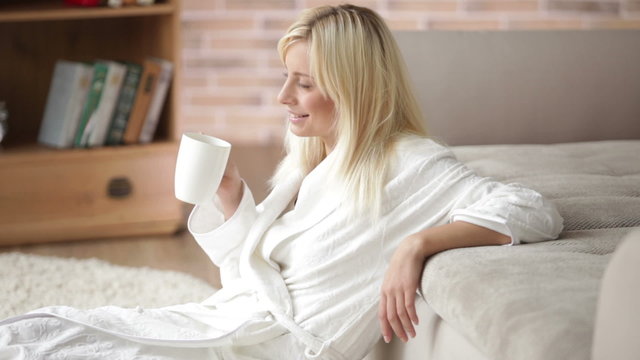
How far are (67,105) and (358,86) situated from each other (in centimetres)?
168

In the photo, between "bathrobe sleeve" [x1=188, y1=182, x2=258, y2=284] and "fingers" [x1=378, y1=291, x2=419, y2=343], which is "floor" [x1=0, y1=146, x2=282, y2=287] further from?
"fingers" [x1=378, y1=291, x2=419, y2=343]

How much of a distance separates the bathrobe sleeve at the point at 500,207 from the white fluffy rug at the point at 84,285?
1120 millimetres

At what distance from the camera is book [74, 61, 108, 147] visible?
2.96 meters

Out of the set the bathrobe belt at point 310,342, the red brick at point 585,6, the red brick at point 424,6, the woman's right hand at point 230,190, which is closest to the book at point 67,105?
the woman's right hand at point 230,190

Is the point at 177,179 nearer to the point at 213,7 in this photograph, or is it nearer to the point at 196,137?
the point at 196,137

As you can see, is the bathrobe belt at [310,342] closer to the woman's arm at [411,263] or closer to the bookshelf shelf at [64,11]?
the woman's arm at [411,263]

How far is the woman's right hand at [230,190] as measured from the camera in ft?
5.49

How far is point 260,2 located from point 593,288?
3.00m

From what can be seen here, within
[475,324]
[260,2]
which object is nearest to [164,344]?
[475,324]

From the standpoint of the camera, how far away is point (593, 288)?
3.85ft

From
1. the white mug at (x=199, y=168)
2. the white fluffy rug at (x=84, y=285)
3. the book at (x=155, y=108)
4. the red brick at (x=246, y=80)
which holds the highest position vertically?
the white mug at (x=199, y=168)

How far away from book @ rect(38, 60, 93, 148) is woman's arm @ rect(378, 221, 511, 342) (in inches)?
72.5

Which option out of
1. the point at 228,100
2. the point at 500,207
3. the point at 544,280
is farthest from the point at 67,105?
the point at 544,280

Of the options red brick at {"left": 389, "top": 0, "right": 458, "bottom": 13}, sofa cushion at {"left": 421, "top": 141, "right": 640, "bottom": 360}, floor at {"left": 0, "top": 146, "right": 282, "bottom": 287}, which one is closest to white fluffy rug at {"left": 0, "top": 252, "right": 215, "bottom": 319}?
floor at {"left": 0, "top": 146, "right": 282, "bottom": 287}
